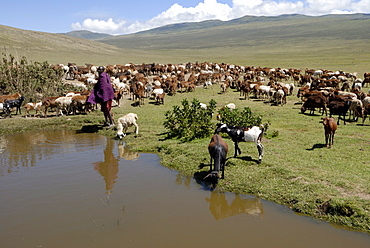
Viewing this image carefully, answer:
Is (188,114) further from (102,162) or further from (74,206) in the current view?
(74,206)

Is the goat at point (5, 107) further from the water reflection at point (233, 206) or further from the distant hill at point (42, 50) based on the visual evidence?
the distant hill at point (42, 50)

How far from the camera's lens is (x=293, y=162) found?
8.87 m

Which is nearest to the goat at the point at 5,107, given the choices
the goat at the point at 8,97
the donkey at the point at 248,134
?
the goat at the point at 8,97

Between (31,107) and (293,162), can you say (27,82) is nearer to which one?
(31,107)

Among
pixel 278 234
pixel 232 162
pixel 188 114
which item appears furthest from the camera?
pixel 188 114

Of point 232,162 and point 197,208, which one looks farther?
point 232,162

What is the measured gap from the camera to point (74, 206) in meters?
6.59

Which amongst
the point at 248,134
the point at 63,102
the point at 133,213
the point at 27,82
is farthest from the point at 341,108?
the point at 27,82

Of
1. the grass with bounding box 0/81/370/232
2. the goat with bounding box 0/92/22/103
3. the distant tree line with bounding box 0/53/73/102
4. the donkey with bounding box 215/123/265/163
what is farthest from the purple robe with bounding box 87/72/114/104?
the distant tree line with bounding box 0/53/73/102

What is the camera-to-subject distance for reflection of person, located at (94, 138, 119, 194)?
26.0 feet

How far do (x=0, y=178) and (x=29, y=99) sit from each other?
11741 mm

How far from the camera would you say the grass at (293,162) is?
651cm

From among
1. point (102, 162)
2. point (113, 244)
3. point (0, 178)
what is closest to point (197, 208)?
point (113, 244)

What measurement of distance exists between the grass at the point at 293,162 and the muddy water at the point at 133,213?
42 cm
